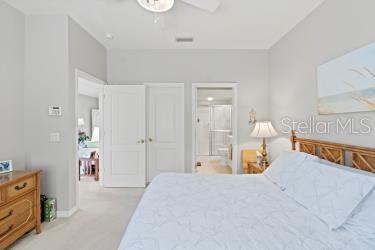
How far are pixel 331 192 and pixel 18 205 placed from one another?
2.87 metres

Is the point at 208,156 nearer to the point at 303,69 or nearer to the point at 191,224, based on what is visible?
the point at 303,69

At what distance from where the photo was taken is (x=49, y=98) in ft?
9.20

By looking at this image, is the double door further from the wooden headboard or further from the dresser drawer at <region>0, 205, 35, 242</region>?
the wooden headboard

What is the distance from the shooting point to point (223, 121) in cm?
782

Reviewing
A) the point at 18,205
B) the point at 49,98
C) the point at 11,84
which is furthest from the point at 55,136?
the point at 18,205

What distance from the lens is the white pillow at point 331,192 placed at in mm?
1319

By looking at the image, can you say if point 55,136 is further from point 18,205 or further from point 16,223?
point 16,223

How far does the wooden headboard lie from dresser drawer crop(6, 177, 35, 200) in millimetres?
3281

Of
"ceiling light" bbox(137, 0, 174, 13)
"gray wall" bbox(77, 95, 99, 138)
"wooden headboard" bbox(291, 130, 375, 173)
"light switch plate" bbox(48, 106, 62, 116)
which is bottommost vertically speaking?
"wooden headboard" bbox(291, 130, 375, 173)

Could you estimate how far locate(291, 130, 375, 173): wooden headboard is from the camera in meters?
1.77

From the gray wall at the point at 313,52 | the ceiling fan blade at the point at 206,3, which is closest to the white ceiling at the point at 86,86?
the ceiling fan blade at the point at 206,3

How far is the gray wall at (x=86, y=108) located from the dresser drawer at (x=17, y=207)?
5.36 metres

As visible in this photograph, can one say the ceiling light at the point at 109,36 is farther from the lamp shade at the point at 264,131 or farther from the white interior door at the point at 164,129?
the lamp shade at the point at 264,131

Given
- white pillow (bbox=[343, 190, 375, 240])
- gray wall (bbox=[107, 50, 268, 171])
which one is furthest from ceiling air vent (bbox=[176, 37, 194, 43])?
white pillow (bbox=[343, 190, 375, 240])
